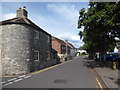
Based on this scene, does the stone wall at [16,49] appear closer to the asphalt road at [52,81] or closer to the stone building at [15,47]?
the stone building at [15,47]

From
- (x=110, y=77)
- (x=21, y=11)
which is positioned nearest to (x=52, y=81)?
(x=110, y=77)

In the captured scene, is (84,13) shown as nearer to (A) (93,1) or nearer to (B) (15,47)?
(A) (93,1)

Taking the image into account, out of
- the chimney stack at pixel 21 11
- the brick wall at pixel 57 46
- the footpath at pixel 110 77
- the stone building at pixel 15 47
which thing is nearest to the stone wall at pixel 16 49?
the stone building at pixel 15 47

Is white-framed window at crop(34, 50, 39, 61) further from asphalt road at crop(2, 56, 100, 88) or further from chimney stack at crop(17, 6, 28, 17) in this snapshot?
chimney stack at crop(17, 6, 28, 17)

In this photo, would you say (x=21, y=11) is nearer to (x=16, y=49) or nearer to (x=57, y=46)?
(x=16, y=49)

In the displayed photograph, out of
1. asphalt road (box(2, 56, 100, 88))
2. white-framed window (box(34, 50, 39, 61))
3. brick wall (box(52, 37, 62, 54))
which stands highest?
brick wall (box(52, 37, 62, 54))

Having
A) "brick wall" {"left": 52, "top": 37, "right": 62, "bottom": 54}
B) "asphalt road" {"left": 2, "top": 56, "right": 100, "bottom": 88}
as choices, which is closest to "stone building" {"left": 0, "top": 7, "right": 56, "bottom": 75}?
"asphalt road" {"left": 2, "top": 56, "right": 100, "bottom": 88}

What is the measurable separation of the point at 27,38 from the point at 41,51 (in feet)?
13.4

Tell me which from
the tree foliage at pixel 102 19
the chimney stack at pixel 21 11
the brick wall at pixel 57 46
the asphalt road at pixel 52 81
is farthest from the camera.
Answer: the brick wall at pixel 57 46

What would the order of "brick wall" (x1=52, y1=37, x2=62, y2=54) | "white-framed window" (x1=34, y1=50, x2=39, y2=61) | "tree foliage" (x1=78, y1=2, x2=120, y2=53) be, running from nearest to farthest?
1. "tree foliage" (x1=78, y1=2, x2=120, y2=53)
2. "white-framed window" (x1=34, y1=50, x2=39, y2=61)
3. "brick wall" (x1=52, y1=37, x2=62, y2=54)

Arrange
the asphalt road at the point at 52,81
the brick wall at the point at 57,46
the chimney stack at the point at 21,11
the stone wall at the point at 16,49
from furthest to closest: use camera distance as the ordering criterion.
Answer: the brick wall at the point at 57,46 → the chimney stack at the point at 21,11 → the stone wall at the point at 16,49 → the asphalt road at the point at 52,81

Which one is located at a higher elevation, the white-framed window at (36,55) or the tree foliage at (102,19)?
the tree foliage at (102,19)

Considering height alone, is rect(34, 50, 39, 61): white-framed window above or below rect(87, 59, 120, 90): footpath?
above

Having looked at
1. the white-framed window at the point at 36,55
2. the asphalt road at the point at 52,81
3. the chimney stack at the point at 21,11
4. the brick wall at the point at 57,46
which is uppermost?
the chimney stack at the point at 21,11
